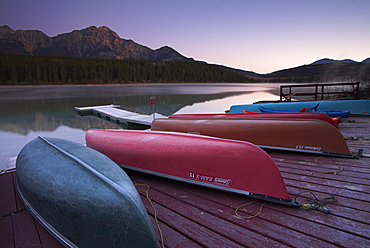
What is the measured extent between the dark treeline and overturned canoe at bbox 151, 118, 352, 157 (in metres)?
70.3

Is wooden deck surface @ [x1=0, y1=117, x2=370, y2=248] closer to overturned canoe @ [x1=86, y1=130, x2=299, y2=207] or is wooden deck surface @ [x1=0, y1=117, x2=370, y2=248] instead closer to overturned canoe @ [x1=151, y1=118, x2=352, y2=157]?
overturned canoe @ [x1=86, y1=130, x2=299, y2=207]

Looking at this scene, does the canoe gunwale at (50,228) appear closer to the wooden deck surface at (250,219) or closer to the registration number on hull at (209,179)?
the wooden deck surface at (250,219)

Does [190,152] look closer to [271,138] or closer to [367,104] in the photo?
[271,138]

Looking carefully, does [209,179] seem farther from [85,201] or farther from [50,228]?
[50,228]

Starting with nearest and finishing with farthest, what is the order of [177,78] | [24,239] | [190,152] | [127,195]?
[127,195] < [24,239] < [190,152] < [177,78]

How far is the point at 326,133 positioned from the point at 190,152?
7.74ft

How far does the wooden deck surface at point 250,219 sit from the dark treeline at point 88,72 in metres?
71.3

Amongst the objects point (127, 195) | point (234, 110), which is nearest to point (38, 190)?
point (127, 195)

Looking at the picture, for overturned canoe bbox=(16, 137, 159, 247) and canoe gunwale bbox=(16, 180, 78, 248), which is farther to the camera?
canoe gunwale bbox=(16, 180, 78, 248)

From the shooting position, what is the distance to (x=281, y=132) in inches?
144

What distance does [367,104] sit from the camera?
7133 mm

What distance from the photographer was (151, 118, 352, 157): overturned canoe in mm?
3330

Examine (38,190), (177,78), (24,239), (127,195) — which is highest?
(177,78)

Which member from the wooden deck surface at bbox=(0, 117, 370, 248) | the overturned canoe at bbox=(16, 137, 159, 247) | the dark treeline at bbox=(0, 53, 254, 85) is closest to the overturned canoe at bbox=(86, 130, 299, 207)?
the wooden deck surface at bbox=(0, 117, 370, 248)
